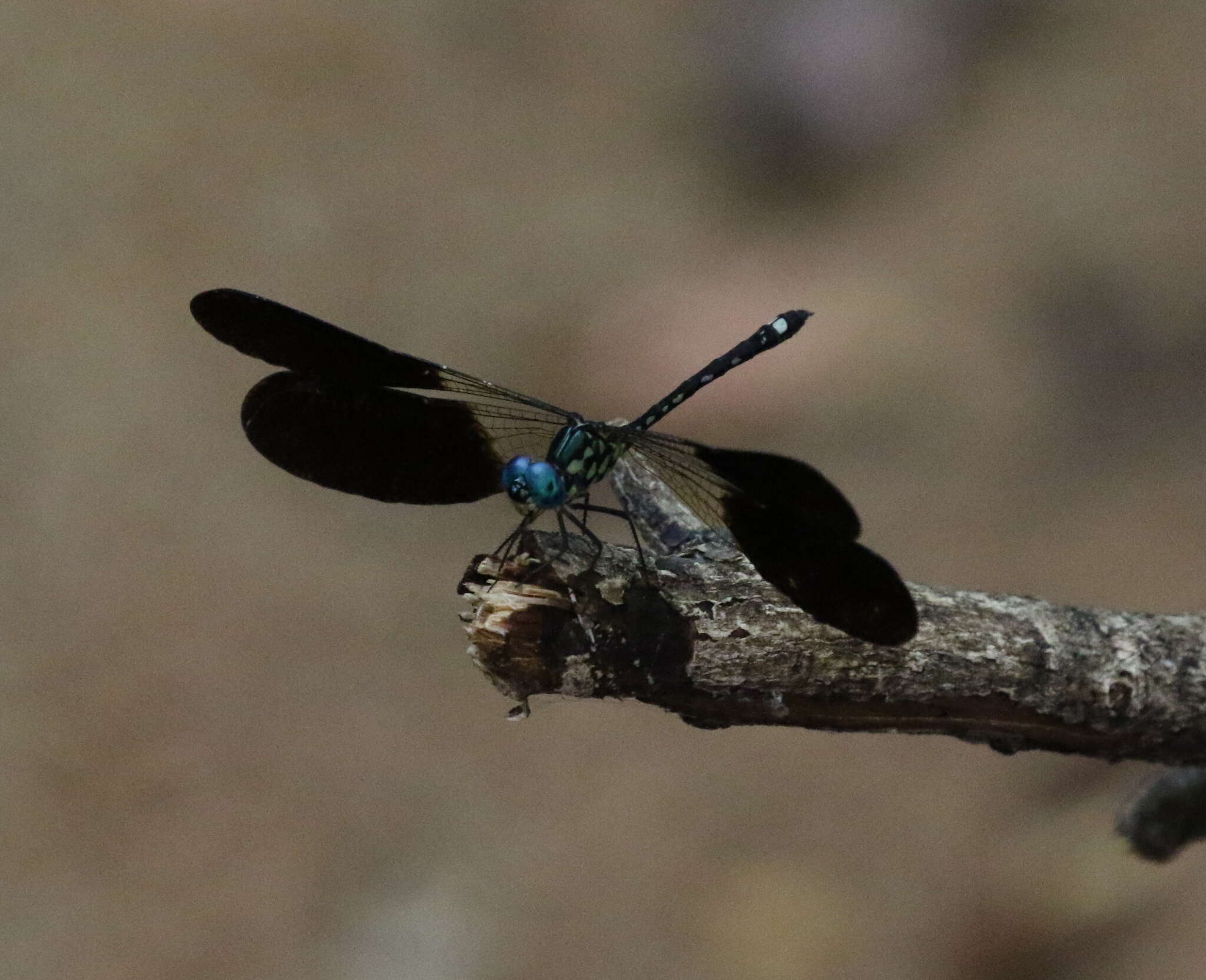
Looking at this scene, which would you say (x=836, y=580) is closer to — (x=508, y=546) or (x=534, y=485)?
(x=508, y=546)

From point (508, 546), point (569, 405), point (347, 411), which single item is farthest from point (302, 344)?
point (569, 405)

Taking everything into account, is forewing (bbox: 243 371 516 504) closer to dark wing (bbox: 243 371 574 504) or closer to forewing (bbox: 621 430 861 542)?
dark wing (bbox: 243 371 574 504)

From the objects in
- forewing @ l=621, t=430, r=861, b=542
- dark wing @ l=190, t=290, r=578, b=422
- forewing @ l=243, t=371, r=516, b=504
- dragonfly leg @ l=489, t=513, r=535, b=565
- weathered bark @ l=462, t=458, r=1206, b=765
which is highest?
dark wing @ l=190, t=290, r=578, b=422

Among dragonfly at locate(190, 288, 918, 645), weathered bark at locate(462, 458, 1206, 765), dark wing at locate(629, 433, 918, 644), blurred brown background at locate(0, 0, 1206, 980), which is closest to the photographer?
weathered bark at locate(462, 458, 1206, 765)

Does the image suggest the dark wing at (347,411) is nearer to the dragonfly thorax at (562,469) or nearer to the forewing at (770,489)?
the dragonfly thorax at (562,469)

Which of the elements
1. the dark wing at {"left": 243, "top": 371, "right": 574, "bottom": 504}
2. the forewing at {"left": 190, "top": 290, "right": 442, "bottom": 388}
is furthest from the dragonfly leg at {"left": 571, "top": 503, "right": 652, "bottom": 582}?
the forewing at {"left": 190, "top": 290, "right": 442, "bottom": 388}

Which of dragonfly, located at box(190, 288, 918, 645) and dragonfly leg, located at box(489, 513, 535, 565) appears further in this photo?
dragonfly, located at box(190, 288, 918, 645)
